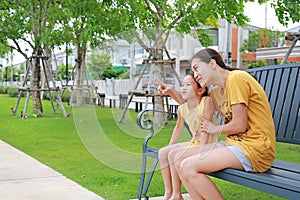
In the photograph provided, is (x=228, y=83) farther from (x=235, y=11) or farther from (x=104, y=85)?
(x=235, y=11)

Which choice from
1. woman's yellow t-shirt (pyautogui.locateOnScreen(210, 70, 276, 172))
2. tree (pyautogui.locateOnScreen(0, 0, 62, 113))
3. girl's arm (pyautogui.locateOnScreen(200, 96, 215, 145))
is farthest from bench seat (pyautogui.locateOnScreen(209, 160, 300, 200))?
tree (pyautogui.locateOnScreen(0, 0, 62, 113))

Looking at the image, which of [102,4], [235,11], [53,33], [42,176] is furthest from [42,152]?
[53,33]

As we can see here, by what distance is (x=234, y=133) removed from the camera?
2.91m

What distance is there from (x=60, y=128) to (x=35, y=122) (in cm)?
167

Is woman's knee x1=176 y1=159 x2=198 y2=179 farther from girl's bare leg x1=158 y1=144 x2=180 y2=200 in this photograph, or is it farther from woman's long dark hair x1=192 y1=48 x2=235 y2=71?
woman's long dark hair x1=192 y1=48 x2=235 y2=71

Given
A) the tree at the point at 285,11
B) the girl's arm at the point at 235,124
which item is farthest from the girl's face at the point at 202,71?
the tree at the point at 285,11

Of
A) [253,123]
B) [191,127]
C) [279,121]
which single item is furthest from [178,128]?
[279,121]

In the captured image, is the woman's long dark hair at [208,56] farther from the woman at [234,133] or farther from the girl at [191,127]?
the girl at [191,127]

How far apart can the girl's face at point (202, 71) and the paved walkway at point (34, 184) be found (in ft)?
5.43

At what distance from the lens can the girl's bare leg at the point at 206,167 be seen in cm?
287

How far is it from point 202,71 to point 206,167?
23.1 inches

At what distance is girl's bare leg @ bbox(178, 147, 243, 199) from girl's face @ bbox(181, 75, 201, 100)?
18.2 inches

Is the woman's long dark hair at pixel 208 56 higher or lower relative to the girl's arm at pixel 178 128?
higher

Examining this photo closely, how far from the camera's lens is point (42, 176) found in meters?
5.00
